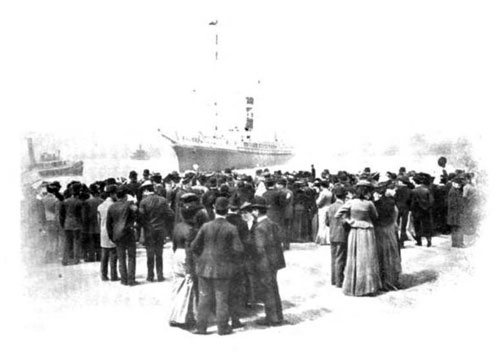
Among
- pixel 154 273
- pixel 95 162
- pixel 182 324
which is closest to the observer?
pixel 182 324

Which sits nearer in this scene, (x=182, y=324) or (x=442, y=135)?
(x=182, y=324)

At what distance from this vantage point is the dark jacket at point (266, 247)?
6211mm

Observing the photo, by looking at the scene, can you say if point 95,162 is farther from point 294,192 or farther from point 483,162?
point 483,162

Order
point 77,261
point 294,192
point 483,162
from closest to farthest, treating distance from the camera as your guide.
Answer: point 483,162 → point 77,261 → point 294,192

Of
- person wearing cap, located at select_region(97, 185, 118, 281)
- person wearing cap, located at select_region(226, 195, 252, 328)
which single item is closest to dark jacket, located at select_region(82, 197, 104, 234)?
person wearing cap, located at select_region(97, 185, 118, 281)

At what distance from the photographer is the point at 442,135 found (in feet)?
41.5

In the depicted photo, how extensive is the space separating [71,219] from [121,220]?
1927mm

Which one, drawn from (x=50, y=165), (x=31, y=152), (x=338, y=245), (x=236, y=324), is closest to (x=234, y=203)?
(x=236, y=324)

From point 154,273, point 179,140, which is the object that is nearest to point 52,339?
point 154,273

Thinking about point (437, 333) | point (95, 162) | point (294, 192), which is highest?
point (95, 162)

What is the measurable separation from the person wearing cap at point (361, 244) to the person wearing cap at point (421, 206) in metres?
3.58

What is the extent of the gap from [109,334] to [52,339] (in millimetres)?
760

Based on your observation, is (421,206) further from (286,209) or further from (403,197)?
(286,209)

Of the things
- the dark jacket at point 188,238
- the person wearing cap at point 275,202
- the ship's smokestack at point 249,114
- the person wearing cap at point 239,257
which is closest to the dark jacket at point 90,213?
the person wearing cap at point 275,202
